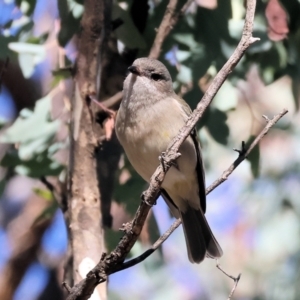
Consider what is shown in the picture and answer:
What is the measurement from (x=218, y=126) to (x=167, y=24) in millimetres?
544

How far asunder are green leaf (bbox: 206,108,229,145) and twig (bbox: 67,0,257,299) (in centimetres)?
129

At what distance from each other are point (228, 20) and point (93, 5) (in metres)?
0.71

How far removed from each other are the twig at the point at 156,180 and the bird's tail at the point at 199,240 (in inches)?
34.3

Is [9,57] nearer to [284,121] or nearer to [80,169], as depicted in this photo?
[80,169]

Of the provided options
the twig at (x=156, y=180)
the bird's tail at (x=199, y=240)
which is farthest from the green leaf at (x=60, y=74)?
the twig at (x=156, y=180)

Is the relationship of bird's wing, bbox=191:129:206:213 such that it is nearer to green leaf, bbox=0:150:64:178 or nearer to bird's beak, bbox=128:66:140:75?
bird's beak, bbox=128:66:140:75

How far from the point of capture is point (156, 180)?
1764 mm

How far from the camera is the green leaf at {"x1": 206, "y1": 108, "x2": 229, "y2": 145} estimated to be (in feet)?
9.91

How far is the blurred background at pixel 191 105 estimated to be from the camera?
120 inches

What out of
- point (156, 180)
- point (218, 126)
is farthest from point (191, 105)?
point (156, 180)

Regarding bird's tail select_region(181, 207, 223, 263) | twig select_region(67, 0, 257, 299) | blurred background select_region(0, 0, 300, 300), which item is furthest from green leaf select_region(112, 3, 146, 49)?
twig select_region(67, 0, 257, 299)

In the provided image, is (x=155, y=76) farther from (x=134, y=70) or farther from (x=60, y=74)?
(x=60, y=74)

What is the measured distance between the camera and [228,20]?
3051mm

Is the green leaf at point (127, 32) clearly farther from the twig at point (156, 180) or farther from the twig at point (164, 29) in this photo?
the twig at point (156, 180)
